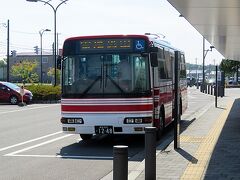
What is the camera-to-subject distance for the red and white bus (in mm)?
12453

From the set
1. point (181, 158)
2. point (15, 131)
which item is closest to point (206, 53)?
point (15, 131)

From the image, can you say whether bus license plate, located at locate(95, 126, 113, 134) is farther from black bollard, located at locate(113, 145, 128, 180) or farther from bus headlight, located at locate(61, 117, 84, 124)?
black bollard, located at locate(113, 145, 128, 180)

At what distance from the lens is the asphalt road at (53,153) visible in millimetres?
9289

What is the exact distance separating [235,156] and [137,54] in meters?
3.86

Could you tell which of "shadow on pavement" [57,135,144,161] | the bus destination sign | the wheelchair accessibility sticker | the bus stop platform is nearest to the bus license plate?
"shadow on pavement" [57,135,144,161]

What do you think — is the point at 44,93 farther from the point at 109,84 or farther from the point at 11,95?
the point at 109,84

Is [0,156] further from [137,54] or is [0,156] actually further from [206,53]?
[206,53]

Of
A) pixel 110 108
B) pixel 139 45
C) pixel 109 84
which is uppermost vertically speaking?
pixel 139 45

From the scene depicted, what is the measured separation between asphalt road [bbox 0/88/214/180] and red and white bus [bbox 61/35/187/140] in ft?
2.31

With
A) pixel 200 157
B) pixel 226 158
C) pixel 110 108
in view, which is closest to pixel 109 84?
pixel 110 108

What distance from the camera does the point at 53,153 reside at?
464 inches

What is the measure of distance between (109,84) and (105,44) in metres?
1.08

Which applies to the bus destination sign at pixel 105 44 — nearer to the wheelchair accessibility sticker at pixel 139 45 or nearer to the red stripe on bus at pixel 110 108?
the wheelchair accessibility sticker at pixel 139 45

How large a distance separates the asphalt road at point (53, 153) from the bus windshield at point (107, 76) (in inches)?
57.6
